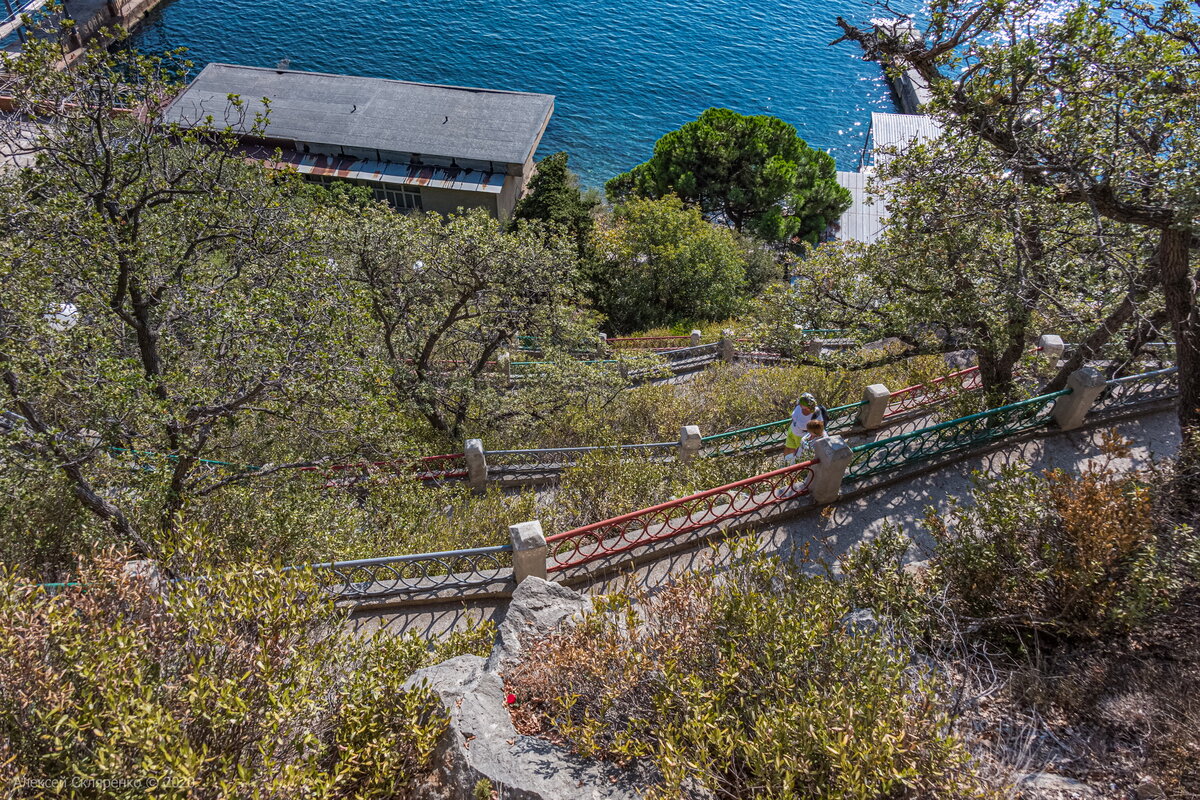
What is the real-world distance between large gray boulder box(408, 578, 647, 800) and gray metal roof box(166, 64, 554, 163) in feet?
102

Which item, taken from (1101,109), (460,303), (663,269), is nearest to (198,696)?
(460,303)

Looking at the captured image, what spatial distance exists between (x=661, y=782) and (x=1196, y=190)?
8.76 metres

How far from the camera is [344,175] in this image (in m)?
33.8

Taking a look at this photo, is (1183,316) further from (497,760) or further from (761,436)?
(497,760)

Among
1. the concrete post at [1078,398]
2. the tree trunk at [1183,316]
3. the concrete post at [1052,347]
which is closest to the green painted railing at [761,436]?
the concrete post at [1078,398]

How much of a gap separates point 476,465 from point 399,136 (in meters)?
27.3

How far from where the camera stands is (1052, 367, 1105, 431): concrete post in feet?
36.6

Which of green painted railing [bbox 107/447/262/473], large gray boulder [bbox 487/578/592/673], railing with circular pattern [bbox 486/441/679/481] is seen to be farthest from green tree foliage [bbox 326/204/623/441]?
large gray boulder [bbox 487/578/592/673]

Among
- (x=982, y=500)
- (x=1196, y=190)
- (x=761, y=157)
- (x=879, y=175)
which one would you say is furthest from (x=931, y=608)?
(x=761, y=157)

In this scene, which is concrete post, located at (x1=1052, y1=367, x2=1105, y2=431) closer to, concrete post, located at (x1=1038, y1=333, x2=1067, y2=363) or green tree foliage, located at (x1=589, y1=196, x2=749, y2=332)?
concrete post, located at (x1=1038, y1=333, x2=1067, y2=363)

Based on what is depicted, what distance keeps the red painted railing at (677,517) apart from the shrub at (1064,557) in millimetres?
2933

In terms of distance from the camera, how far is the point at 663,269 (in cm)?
2714

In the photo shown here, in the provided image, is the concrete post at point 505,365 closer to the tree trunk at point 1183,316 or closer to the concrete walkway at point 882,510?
the concrete walkway at point 882,510

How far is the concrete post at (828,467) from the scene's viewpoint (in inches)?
404
